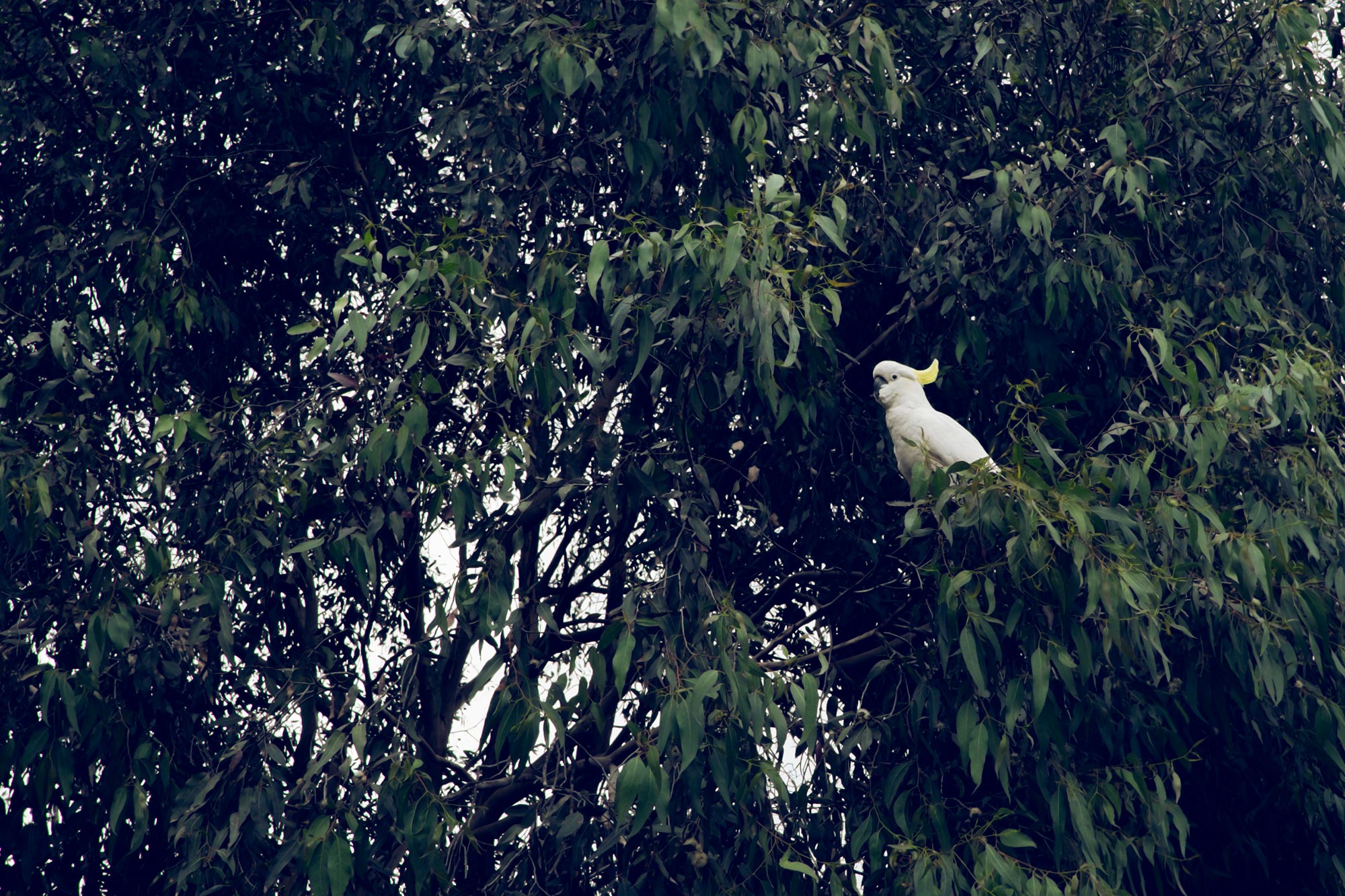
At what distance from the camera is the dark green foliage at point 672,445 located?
331 cm

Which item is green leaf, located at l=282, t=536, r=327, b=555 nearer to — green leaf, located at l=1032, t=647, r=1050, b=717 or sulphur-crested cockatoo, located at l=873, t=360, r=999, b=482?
sulphur-crested cockatoo, located at l=873, t=360, r=999, b=482

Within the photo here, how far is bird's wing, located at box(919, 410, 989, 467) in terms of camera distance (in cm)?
367

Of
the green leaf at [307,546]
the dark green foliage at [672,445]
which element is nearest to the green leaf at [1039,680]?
the dark green foliage at [672,445]

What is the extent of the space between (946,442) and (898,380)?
23cm

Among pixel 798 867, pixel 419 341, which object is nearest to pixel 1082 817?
pixel 798 867

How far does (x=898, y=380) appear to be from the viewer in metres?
3.81

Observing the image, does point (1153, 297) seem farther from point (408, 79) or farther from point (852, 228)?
point (408, 79)

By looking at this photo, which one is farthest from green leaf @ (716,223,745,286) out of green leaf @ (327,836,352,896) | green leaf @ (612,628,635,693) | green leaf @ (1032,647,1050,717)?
green leaf @ (327,836,352,896)

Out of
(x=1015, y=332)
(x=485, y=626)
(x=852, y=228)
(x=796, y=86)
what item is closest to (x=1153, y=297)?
(x=1015, y=332)

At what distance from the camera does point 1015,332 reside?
12.9 feet

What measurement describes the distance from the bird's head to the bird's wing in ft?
0.35

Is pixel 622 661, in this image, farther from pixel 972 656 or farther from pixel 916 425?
pixel 916 425

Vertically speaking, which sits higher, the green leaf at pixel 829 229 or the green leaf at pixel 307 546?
the green leaf at pixel 829 229

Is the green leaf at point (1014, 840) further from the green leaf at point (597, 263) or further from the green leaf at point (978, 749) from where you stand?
the green leaf at point (597, 263)
